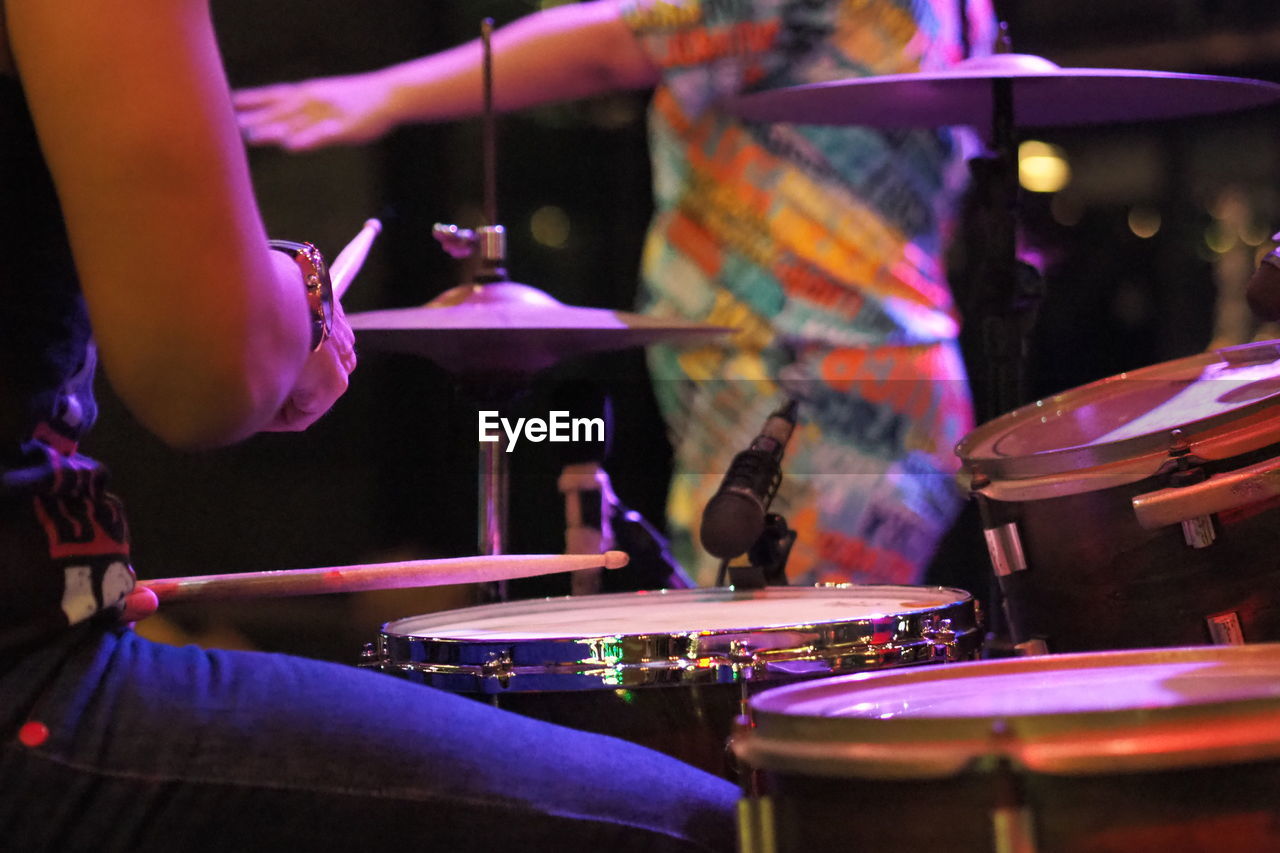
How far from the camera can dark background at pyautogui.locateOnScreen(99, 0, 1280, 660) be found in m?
2.79

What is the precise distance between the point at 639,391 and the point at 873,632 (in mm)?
1535

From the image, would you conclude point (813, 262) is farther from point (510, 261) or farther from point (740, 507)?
point (740, 507)

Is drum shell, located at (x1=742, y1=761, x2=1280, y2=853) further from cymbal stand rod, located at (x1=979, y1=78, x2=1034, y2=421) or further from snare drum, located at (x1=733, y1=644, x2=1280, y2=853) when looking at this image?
cymbal stand rod, located at (x1=979, y1=78, x2=1034, y2=421)

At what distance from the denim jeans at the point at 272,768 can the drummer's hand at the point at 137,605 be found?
0.02 meters

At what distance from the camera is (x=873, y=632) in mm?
1441

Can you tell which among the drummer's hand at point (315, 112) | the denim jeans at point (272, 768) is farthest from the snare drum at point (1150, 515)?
the drummer's hand at point (315, 112)

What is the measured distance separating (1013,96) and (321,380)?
5.94 ft

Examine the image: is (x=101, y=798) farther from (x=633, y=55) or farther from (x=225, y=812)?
(x=633, y=55)

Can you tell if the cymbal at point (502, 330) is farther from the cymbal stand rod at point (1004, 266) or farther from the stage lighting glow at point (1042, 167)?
the stage lighting glow at point (1042, 167)

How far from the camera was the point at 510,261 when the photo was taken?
2.96 metres

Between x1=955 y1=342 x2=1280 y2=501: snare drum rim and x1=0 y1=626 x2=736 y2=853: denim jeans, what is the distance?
825 mm

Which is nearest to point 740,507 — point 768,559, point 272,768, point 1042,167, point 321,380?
point 768,559

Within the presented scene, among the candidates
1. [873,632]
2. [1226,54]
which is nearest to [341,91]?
[1226,54]

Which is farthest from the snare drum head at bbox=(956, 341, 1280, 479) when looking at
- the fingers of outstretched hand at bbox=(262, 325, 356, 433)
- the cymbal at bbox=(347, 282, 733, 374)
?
the fingers of outstretched hand at bbox=(262, 325, 356, 433)
